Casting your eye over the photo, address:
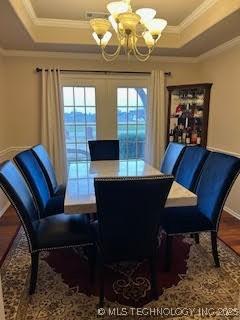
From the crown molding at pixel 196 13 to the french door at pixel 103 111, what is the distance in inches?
40.7

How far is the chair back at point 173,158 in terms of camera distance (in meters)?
2.78

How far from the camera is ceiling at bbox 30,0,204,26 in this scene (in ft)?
8.90

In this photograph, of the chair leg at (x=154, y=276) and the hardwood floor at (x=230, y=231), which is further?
the hardwood floor at (x=230, y=231)

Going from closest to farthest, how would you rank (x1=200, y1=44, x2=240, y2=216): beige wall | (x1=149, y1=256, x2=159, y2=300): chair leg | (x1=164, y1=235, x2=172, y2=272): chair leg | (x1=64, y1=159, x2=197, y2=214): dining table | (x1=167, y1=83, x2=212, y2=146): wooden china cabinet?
(x1=64, y1=159, x2=197, y2=214): dining table < (x1=149, y1=256, x2=159, y2=300): chair leg < (x1=164, y1=235, x2=172, y2=272): chair leg < (x1=200, y1=44, x2=240, y2=216): beige wall < (x1=167, y1=83, x2=212, y2=146): wooden china cabinet

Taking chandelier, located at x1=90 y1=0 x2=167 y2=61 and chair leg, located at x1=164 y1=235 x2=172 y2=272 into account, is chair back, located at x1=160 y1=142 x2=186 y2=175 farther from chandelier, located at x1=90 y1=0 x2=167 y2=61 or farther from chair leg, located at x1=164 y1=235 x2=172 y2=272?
chandelier, located at x1=90 y1=0 x2=167 y2=61

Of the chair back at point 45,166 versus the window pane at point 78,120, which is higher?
the window pane at point 78,120

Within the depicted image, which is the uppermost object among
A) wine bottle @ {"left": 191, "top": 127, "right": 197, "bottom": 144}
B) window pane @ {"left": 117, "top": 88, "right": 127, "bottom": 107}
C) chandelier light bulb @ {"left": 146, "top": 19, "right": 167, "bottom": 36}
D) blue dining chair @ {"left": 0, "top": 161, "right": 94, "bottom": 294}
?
chandelier light bulb @ {"left": 146, "top": 19, "right": 167, "bottom": 36}

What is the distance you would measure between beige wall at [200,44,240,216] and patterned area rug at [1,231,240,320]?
1513 mm

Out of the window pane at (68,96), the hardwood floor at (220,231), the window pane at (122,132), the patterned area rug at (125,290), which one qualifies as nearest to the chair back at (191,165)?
the patterned area rug at (125,290)

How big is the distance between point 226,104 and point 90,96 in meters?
2.08

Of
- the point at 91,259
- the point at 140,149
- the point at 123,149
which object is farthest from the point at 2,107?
the point at 91,259

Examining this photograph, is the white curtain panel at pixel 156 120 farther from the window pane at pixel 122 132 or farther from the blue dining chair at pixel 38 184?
the blue dining chair at pixel 38 184

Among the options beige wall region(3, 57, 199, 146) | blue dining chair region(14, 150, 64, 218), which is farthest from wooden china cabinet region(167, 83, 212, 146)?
blue dining chair region(14, 150, 64, 218)

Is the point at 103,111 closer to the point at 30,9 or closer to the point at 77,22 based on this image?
the point at 77,22
